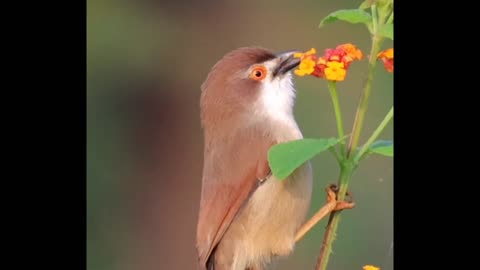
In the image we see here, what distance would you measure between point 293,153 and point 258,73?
160 cm

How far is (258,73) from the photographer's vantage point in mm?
4406

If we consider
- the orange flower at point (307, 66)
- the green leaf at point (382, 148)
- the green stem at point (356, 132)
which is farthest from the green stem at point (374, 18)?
the green leaf at point (382, 148)

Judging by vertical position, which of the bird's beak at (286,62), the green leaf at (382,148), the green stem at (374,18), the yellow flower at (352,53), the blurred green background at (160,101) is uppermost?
the green stem at (374,18)

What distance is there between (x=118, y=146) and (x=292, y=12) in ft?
6.41

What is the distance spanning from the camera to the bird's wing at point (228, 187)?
4.06 metres

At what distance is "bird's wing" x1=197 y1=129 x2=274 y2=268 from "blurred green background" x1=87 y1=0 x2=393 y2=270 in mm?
3095

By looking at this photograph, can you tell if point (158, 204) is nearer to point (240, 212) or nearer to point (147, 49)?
point (147, 49)

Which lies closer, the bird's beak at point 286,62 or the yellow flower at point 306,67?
the yellow flower at point 306,67

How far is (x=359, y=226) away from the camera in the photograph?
22.2 feet

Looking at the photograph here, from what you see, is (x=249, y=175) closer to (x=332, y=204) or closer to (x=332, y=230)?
(x=332, y=204)

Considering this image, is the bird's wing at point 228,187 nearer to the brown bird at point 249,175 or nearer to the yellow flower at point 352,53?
the brown bird at point 249,175

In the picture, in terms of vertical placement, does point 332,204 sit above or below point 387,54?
below

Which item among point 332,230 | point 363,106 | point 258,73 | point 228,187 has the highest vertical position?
point 363,106

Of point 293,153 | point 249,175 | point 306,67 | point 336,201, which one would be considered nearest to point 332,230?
point 336,201
